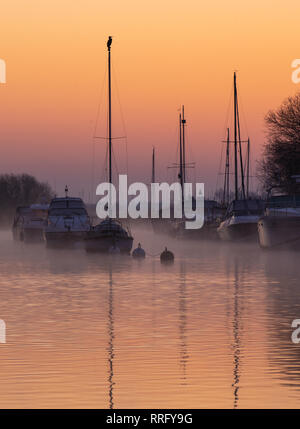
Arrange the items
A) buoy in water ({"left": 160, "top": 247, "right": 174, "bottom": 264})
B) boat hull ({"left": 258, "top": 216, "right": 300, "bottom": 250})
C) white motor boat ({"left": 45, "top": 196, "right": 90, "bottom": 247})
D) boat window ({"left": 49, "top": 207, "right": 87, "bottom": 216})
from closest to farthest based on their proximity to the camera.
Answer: buoy in water ({"left": 160, "top": 247, "right": 174, "bottom": 264})
boat hull ({"left": 258, "top": 216, "right": 300, "bottom": 250})
white motor boat ({"left": 45, "top": 196, "right": 90, "bottom": 247})
boat window ({"left": 49, "top": 207, "right": 87, "bottom": 216})

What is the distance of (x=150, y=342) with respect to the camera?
19031 mm

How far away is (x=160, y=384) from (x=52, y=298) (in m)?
14.5

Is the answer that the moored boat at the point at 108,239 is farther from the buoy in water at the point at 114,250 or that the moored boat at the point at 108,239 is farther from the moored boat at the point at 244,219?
the moored boat at the point at 244,219

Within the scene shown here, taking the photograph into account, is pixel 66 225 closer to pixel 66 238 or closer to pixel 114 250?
pixel 66 238

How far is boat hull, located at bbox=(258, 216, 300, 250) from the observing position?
53031mm

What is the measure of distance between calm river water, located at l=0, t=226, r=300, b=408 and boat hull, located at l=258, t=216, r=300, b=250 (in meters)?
14.6

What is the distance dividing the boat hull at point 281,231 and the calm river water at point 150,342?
14.6m

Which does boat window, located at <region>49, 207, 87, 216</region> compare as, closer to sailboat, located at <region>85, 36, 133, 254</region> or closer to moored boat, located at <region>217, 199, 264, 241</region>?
sailboat, located at <region>85, 36, 133, 254</region>

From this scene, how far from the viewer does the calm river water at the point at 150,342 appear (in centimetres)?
1401

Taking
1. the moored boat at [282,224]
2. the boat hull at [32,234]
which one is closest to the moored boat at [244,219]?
the moored boat at [282,224]

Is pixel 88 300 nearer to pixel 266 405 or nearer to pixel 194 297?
pixel 194 297

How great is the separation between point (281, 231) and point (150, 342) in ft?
116

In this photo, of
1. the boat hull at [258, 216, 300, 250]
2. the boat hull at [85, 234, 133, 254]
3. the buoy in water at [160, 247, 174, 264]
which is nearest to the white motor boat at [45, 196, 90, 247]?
the boat hull at [85, 234, 133, 254]

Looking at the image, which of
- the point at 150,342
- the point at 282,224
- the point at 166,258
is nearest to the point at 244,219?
the point at 282,224
